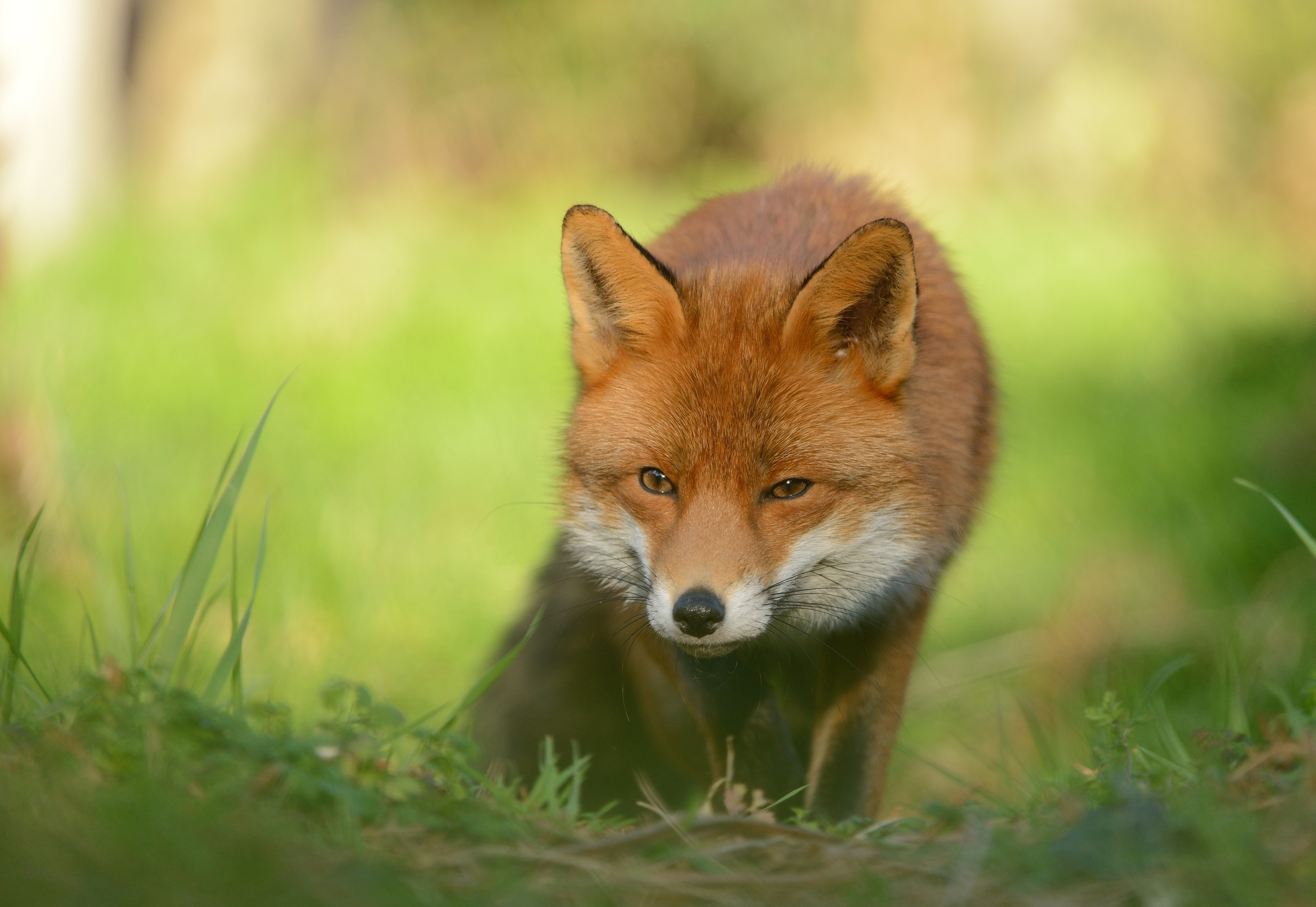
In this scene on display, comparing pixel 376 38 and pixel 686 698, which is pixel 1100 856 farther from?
pixel 376 38

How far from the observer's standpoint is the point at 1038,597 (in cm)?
669

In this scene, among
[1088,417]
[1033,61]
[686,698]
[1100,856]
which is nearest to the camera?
[1100,856]

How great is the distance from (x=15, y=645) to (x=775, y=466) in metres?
2.14

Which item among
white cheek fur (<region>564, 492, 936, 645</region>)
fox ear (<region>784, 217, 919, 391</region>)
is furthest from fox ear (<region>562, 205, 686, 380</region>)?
white cheek fur (<region>564, 492, 936, 645</region>)

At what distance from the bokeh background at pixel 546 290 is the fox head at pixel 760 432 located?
62 cm

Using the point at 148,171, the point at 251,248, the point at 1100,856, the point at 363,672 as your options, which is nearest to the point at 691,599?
the point at 1100,856

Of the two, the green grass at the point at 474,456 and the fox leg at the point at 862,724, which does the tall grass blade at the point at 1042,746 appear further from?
the fox leg at the point at 862,724

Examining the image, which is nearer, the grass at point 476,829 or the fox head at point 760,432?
the grass at point 476,829

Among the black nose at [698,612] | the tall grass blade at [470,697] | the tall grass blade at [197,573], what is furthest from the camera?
the black nose at [698,612]

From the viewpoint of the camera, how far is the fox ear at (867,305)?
323 centimetres

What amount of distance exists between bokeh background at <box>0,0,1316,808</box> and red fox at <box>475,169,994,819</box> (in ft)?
1.82

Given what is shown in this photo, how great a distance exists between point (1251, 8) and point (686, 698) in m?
16.5

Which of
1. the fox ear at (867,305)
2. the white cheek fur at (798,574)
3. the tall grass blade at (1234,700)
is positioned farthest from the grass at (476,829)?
the fox ear at (867,305)

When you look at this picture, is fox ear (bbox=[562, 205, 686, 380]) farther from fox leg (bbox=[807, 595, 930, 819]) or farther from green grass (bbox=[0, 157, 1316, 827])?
fox leg (bbox=[807, 595, 930, 819])
